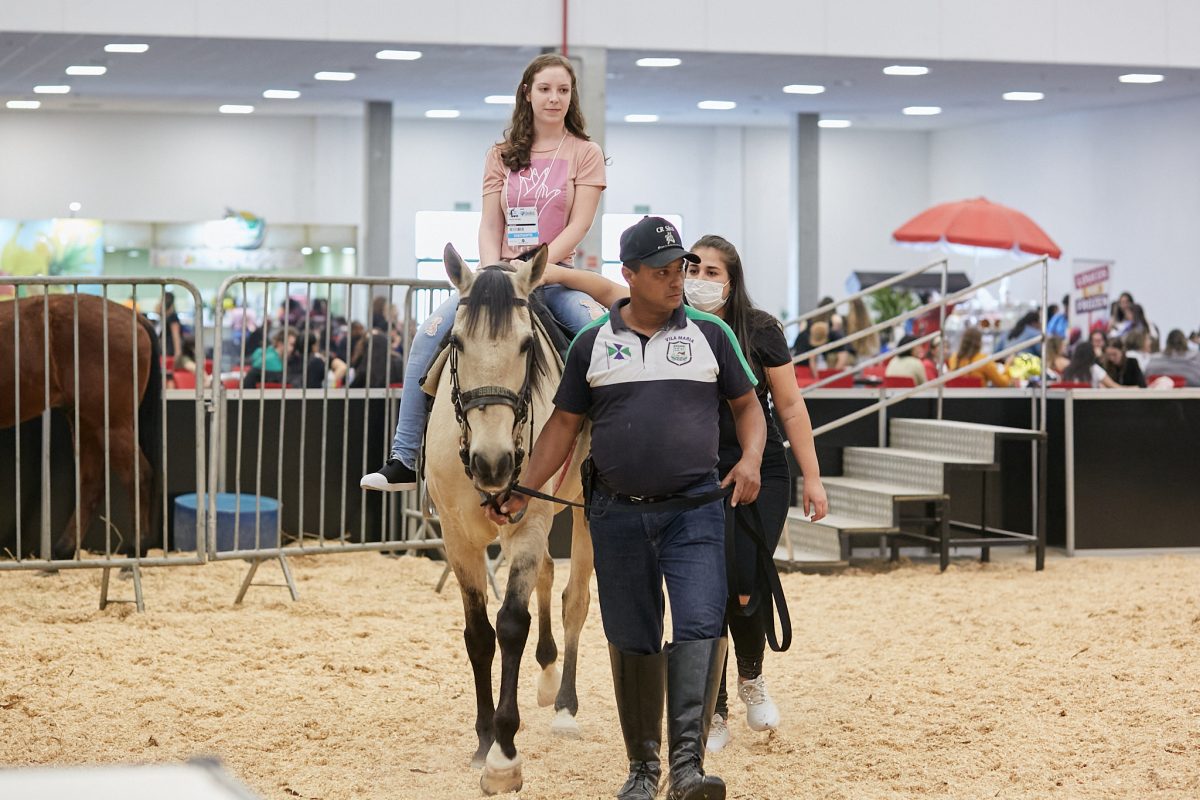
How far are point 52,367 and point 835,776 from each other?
5.42 metres

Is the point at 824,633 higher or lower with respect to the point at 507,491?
lower

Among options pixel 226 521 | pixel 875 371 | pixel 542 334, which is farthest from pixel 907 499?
pixel 542 334

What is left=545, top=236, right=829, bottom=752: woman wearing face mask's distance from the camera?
14.0 ft

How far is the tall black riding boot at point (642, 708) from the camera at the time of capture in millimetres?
3895

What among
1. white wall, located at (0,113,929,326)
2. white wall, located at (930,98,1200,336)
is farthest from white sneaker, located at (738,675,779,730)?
white wall, located at (0,113,929,326)

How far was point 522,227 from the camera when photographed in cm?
512

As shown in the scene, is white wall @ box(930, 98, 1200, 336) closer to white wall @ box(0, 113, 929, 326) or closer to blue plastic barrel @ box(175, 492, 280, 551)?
white wall @ box(0, 113, 929, 326)

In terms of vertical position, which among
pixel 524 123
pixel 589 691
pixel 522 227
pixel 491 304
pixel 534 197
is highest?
pixel 524 123

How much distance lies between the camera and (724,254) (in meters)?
Result: 4.59

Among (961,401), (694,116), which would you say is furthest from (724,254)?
(694,116)

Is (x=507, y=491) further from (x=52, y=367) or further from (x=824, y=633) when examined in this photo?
(x=52, y=367)

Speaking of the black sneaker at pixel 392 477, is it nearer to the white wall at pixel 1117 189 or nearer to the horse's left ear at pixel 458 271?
the horse's left ear at pixel 458 271

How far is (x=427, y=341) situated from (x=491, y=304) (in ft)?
3.15

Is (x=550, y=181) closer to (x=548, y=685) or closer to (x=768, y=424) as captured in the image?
(x=768, y=424)
